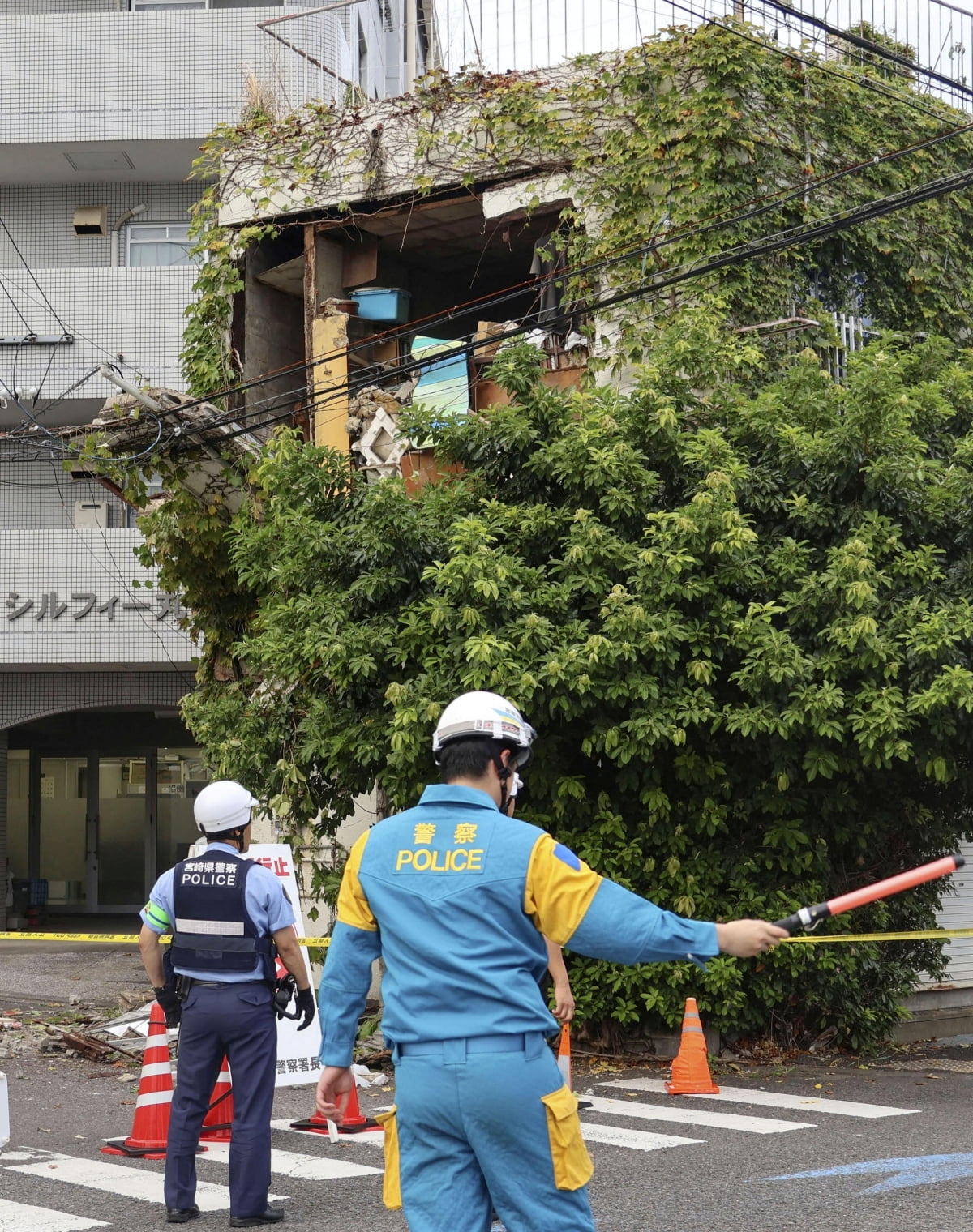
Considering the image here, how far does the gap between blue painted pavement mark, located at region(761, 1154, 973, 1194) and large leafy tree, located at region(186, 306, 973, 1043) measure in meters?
2.70

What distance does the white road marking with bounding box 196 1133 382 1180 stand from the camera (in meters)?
7.78

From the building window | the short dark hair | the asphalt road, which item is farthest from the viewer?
the building window

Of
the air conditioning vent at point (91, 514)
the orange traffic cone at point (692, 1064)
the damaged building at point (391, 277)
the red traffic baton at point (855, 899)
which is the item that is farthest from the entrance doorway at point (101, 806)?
the red traffic baton at point (855, 899)

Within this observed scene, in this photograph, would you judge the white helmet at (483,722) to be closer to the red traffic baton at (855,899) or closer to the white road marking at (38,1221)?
the red traffic baton at (855,899)

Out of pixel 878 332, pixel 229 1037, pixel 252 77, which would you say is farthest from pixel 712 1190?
pixel 252 77

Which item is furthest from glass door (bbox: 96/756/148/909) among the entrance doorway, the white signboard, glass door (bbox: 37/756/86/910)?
the white signboard

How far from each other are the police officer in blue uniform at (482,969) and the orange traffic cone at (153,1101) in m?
4.42

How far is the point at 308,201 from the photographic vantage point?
1605 centimetres

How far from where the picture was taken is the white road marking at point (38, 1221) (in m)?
6.59

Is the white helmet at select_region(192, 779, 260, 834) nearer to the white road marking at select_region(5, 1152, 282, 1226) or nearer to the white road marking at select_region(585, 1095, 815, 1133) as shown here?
the white road marking at select_region(5, 1152, 282, 1226)

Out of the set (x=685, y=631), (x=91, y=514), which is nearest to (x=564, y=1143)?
(x=685, y=631)

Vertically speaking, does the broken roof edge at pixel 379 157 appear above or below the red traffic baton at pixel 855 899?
above

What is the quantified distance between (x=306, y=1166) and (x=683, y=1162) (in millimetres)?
2005

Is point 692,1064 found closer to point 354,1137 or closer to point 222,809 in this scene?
point 354,1137
